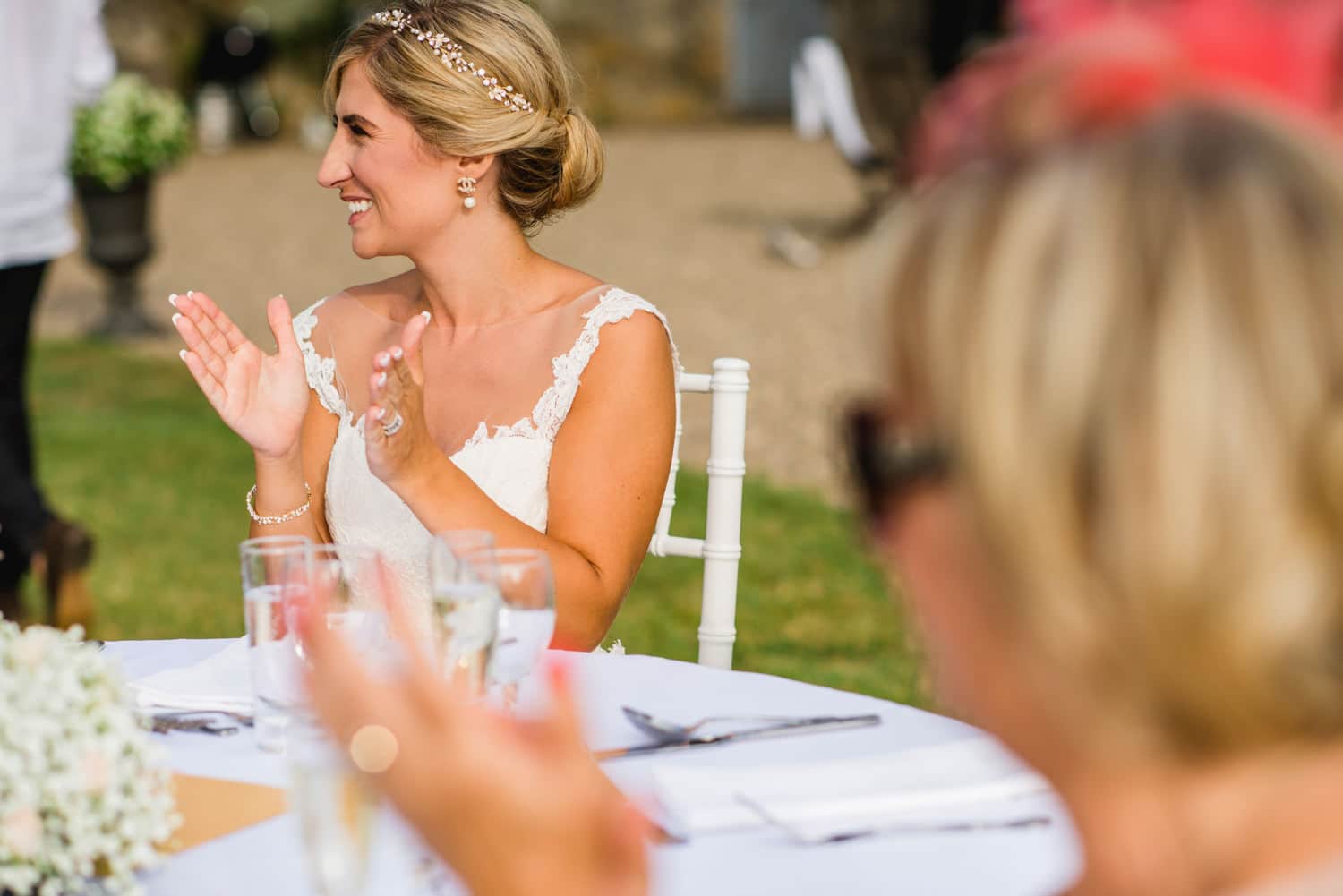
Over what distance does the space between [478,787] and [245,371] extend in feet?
4.72

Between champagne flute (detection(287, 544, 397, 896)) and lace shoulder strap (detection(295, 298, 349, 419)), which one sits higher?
lace shoulder strap (detection(295, 298, 349, 419))

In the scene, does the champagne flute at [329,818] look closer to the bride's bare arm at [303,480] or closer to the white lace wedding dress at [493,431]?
the bride's bare arm at [303,480]

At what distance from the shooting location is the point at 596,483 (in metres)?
2.45

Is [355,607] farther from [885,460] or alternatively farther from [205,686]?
[885,460]

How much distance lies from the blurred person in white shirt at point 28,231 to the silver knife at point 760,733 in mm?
3205

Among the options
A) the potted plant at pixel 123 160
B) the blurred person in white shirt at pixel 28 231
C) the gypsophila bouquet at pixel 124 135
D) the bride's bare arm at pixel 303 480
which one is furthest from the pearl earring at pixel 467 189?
the gypsophila bouquet at pixel 124 135

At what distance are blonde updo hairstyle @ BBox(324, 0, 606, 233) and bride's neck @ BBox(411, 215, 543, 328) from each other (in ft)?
0.20

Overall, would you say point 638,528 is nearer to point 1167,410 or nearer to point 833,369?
point 1167,410

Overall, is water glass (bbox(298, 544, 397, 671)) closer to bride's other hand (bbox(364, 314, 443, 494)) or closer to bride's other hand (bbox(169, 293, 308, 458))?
bride's other hand (bbox(364, 314, 443, 494))

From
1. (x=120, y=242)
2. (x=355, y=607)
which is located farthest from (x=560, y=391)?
(x=120, y=242)

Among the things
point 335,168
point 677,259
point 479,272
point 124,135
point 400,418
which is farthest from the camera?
point 677,259

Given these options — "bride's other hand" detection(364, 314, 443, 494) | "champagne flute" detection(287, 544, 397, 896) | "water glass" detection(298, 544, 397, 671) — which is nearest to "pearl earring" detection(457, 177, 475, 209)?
"bride's other hand" detection(364, 314, 443, 494)

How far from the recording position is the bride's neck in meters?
2.71

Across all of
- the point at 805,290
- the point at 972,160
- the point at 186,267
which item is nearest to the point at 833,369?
the point at 805,290
